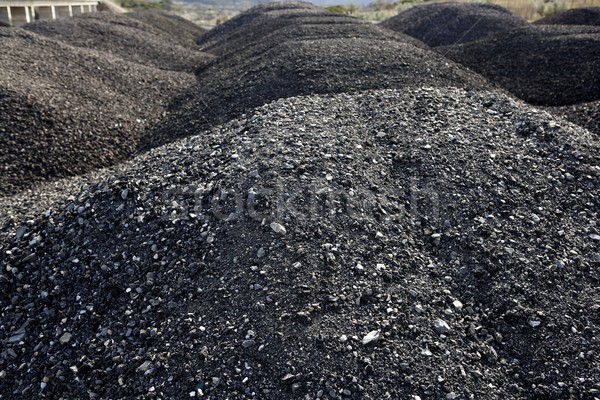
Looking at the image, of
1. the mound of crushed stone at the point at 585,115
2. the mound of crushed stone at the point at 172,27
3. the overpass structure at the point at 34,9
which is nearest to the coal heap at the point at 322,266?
the mound of crushed stone at the point at 585,115

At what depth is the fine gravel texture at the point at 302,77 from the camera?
6543 mm

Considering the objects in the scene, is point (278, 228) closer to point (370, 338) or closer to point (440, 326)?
point (370, 338)

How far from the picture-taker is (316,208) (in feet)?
11.4

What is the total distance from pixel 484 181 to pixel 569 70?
537cm

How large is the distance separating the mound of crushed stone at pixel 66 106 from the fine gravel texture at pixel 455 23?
23.2ft

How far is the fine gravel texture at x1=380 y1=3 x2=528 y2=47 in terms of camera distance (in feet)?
41.1

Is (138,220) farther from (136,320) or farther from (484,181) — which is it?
(484,181)

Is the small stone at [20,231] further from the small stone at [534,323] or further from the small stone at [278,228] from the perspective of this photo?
the small stone at [534,323]

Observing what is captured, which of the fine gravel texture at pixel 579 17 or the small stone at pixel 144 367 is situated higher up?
the fine gravel texture at pixel 579 17

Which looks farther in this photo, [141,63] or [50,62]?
[141,63]

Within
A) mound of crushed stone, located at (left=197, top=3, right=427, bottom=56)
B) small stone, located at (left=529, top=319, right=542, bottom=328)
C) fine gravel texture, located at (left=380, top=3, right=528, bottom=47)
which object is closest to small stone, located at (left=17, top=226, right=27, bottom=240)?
small stone, located at (left=529, top=319, right=542, bottom=328)

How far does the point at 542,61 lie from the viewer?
845 centimetres

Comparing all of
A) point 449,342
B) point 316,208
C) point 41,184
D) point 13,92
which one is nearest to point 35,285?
point 316,208

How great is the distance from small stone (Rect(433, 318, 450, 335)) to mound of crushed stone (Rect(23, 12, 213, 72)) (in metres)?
8.64
